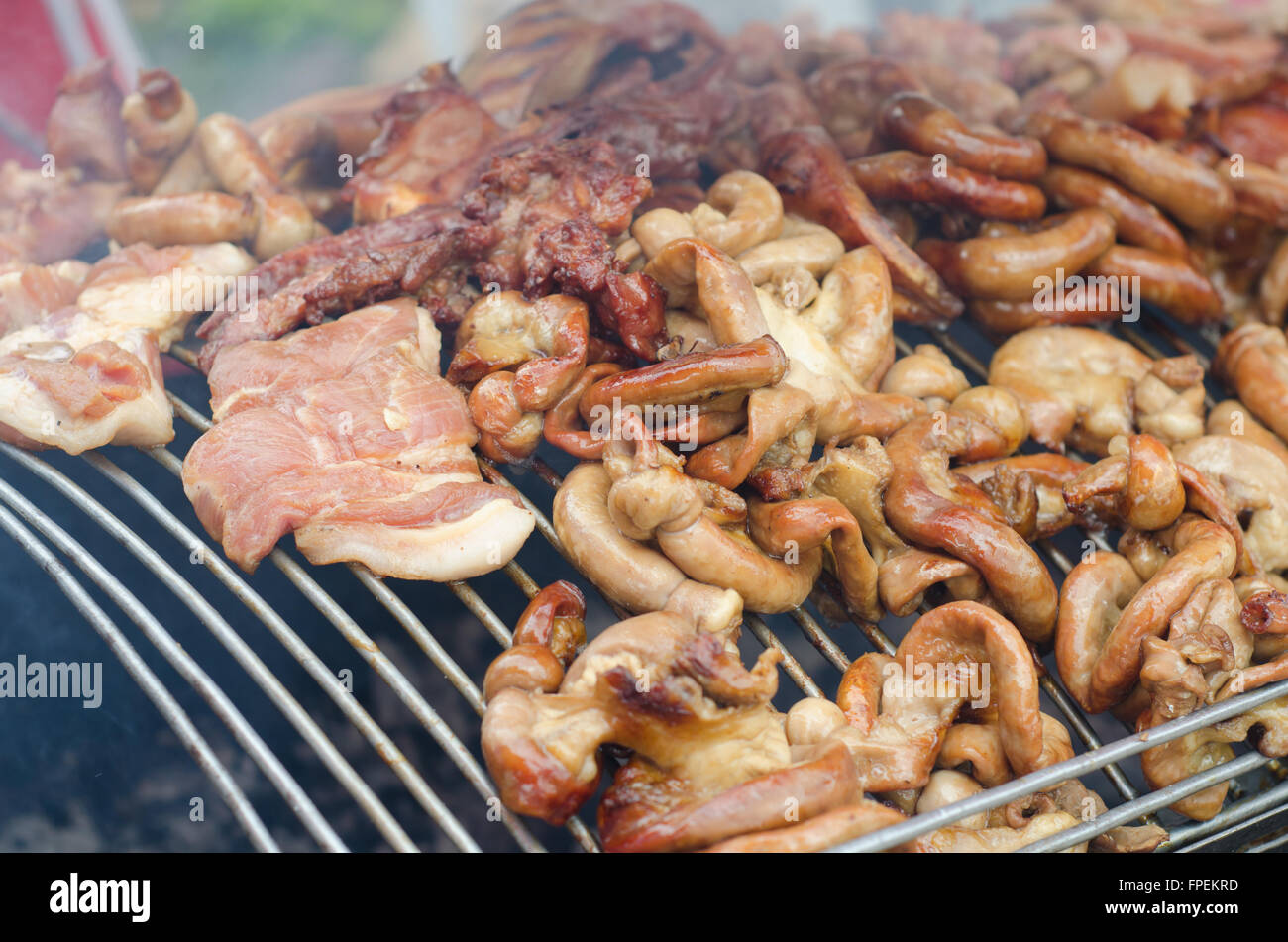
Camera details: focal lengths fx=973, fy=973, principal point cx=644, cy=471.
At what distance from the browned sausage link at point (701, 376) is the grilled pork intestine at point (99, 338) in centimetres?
140

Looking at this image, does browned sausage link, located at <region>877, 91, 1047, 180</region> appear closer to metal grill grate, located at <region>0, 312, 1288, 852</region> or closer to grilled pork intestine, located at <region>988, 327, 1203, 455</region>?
grilled pork intestine, located at <region>988, 327, 1203, 455</region>

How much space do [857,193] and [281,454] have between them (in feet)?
7.37

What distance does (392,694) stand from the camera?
2969 millimetres

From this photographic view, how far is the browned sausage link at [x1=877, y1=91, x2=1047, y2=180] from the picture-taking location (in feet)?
12.1

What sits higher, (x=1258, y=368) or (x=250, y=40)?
(x=250, y=40)

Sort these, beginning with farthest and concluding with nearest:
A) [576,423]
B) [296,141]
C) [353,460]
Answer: [296,141]
[576,423]
[353,460]

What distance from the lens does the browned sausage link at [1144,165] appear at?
12.6ft

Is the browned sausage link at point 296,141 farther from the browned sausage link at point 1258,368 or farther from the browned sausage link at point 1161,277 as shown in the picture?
the browned sausage link at point 1258,368

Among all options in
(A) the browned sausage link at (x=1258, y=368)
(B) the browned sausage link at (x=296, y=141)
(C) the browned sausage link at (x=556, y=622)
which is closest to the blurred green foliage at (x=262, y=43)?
(B) the browned sausage link at (x=296, y=141)

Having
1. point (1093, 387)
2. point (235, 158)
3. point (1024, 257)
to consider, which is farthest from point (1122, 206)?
point (235, 158)

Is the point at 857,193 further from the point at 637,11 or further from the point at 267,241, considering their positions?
the point at 267,241

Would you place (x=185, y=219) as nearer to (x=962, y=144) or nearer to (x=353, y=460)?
(x=353, y=460)

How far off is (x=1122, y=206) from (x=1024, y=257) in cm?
59
